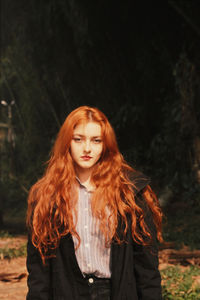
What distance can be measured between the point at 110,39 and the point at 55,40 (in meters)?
2.25

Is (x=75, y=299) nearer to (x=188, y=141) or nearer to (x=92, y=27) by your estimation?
(x=188, y=141)

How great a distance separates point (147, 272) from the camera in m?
2.04

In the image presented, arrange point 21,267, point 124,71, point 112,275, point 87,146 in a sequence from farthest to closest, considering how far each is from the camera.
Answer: point 124,71 → point 21,267 → point 87,146 → point 112,275

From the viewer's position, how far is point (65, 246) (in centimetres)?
204

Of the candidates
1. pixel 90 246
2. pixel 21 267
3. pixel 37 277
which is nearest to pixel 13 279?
pixel 21 267

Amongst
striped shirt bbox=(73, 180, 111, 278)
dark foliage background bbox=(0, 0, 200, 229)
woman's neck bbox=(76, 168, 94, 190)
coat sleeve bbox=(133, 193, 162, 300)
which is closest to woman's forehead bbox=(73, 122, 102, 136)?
woman's neck bbox=(76, 168, 94, 190)

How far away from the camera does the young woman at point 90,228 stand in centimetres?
202

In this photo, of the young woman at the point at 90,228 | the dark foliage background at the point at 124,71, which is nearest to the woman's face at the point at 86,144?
the young woman at the point at 90,228

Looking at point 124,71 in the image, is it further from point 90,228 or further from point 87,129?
point 90,228

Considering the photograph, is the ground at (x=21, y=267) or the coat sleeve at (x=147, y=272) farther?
the ground at (x=21, y=267)

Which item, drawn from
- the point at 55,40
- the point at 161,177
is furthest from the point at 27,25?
the point at 161,177

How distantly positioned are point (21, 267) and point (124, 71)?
664cm

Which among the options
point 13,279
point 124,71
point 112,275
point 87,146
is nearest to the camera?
point 112,275

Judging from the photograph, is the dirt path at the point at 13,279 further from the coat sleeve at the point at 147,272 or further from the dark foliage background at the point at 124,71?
the dark foliage background at the point at 124,71
